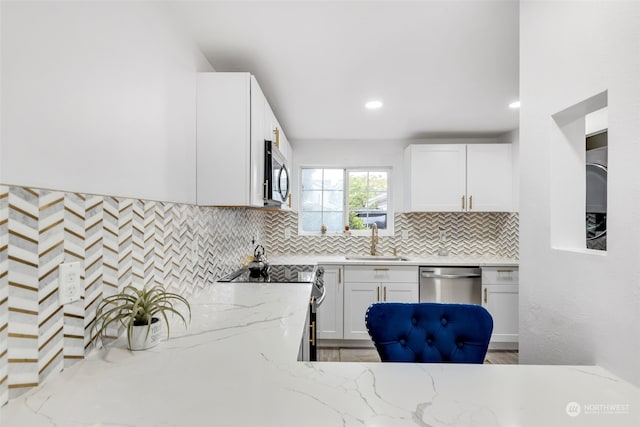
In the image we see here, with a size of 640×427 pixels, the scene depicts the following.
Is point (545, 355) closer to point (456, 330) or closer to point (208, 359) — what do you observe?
point (456, 330)

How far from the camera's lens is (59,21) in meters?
0.95

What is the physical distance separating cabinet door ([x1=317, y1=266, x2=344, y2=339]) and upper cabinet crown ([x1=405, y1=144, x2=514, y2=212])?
3.92ft

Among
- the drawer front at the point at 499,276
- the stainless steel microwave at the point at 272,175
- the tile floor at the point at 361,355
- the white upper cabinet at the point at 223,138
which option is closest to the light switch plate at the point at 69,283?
the white upper cabinet at the point at 223,138

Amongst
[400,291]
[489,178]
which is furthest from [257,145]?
[489,178]

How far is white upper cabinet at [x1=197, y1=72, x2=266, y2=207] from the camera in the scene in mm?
1972

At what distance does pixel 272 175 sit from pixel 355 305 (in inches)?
73.2

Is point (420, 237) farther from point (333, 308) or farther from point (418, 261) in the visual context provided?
point (333, 308)

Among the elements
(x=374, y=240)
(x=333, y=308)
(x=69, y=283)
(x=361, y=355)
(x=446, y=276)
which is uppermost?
(x=69, y=283)

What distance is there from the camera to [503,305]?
3.48 metres

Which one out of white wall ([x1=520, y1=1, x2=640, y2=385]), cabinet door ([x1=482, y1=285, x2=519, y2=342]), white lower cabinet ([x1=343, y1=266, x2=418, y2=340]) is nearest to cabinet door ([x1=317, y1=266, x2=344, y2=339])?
white lower cabinet ([x1=343, y1=266, x2=418, y2=340])

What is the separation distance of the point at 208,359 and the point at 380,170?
3.53m

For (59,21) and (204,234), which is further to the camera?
(204,234)

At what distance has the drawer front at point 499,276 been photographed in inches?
137

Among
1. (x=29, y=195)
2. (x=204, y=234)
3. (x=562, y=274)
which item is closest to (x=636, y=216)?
(x=562, y=274)
